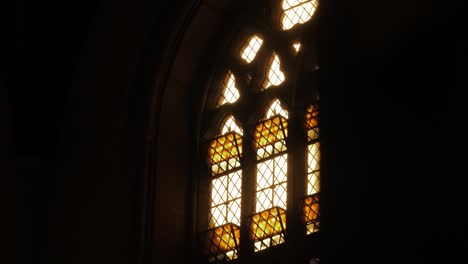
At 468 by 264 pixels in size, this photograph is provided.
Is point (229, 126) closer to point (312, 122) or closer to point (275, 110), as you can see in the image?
point (275, 110)

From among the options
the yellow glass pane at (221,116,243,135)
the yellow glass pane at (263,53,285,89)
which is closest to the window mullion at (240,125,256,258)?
the yellow glass pane at (221,116,243,135)

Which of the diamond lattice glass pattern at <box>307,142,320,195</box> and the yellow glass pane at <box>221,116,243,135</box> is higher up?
the yellow glass pane at <box>221,116,243,135</box>

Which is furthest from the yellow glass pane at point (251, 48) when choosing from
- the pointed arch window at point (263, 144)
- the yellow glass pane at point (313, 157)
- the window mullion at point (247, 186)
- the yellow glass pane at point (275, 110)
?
the yellow glass pane at point (313, 157)

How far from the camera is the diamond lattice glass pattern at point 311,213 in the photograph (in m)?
9.36

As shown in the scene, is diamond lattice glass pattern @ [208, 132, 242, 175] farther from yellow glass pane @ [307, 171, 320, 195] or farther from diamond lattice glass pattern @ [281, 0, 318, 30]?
diamond lattice glass pattern @ [281, 0, 318, 30]

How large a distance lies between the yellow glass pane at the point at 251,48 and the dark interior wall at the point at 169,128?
0.32m

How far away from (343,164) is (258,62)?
161cm

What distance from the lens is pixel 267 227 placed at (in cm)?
970

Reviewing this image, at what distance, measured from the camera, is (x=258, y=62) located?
1028 centimetres

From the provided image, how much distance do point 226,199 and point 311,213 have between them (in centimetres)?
87

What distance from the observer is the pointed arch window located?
9602mm

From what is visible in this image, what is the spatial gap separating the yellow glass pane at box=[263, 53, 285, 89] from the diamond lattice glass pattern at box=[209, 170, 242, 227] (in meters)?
0.63

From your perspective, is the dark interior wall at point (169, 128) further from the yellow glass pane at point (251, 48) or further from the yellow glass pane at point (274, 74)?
the yellow glass pane at point (274, 74)

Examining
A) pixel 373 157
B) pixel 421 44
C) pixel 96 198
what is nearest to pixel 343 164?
pixel 373 157
